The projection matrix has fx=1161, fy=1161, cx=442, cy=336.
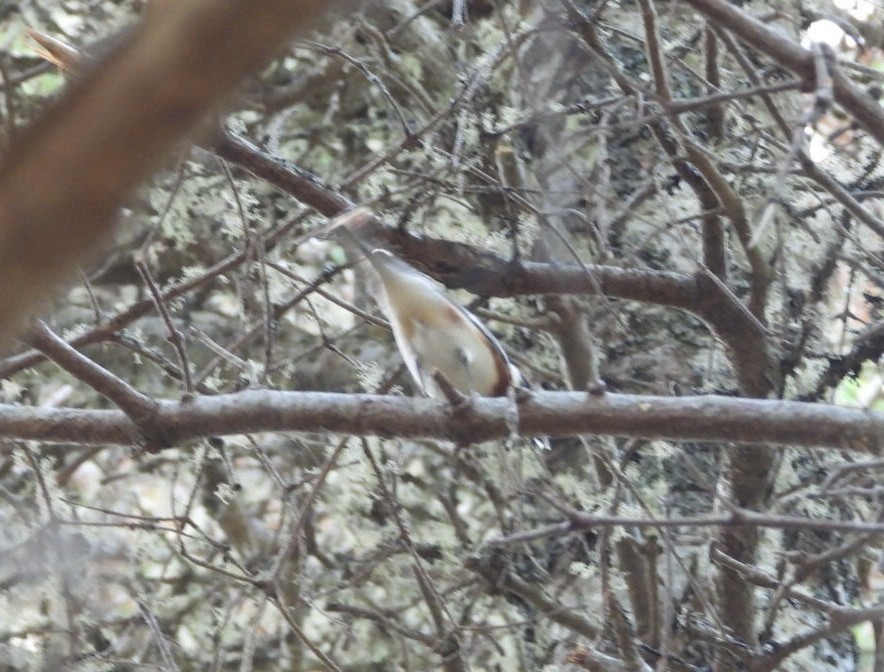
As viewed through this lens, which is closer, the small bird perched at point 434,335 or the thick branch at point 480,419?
the thick branch at point 480,419

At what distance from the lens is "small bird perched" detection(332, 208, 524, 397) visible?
2.63 meters

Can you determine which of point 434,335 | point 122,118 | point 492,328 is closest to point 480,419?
point 434,335

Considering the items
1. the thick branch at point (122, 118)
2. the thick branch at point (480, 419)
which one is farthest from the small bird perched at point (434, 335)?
the thick branch at point (122, 118)

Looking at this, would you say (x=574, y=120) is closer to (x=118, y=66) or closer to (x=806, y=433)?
(x=806, y=433)

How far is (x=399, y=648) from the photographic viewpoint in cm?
321

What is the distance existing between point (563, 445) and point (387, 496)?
45.5 inches

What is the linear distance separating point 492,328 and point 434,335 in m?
0.89

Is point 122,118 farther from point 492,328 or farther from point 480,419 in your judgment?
point 492,328

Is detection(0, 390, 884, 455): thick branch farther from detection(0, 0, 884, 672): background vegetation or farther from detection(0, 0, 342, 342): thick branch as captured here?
detection(0, 0, 342, 342): thick branch

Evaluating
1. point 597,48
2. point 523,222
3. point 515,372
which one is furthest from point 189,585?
point 597,48

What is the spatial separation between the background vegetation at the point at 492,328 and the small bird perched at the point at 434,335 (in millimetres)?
135

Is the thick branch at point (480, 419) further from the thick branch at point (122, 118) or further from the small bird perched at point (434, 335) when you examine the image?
the thick branch at point (122, 118)

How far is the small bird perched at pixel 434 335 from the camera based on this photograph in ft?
8.62

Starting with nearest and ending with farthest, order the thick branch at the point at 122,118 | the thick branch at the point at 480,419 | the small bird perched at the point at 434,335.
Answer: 1. the thick branch at the point at 122,118
2. the thick branch at the point at 480,419
3. the small bird perched at the point at 434,335
